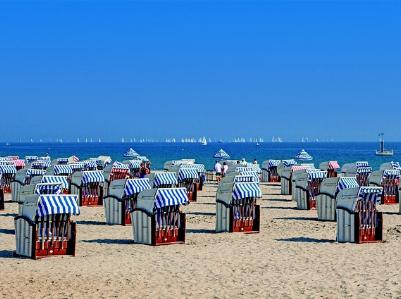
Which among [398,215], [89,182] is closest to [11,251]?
[89,182]

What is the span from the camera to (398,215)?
76.1ft

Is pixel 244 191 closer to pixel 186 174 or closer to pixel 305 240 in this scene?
pixel 305 240

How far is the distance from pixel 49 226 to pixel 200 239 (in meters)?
3.94

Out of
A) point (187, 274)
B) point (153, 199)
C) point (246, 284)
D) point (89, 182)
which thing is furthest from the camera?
point (89, 182)

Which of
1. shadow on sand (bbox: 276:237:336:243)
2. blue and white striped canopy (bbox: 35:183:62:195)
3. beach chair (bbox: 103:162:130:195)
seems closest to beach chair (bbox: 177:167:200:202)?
beach chair (bbox: 103:162:130:195)

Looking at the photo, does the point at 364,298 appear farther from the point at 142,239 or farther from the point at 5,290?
the point at 142,239

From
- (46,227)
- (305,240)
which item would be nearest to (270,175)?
(305,240)

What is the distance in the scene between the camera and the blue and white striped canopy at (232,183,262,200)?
Answer: 18.2 m

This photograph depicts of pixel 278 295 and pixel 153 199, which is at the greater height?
pixel 153 199

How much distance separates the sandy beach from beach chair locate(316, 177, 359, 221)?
1973mm

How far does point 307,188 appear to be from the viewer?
80.8 feet

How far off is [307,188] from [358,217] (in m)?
8.08

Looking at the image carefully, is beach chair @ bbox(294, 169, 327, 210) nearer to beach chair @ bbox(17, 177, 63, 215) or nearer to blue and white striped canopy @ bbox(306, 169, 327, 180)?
blue and white striped canopy @ bbox(306, 169, 327, 180)

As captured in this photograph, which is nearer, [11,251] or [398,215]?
[11,251]
